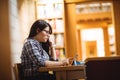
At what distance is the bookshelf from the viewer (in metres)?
5.04

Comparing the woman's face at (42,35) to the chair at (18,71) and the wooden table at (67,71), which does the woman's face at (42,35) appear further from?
the wooden table at (67,71)

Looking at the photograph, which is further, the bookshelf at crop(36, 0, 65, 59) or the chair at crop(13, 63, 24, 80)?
the bookshelf at crop(36, 0, 65, 59)

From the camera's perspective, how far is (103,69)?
184cm

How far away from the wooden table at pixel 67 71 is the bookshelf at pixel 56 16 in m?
2.69

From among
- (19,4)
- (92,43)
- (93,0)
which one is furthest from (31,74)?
(92,43)

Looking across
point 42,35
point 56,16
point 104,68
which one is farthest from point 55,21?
point 104,68

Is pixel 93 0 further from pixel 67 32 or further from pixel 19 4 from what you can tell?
pixel 19 4

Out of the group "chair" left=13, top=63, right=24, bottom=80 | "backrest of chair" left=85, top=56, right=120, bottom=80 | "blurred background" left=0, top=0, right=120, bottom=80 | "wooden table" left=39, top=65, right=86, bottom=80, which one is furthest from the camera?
"blurred background" left=0, top=0, right=120, bottom=80

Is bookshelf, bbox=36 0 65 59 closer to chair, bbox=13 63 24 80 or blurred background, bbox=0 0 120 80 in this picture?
blurred background, bbox=0 0 120 80

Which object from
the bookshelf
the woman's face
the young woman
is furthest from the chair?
the bookshelf

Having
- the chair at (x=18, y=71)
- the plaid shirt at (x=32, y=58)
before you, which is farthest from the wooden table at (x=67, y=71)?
A: the chair at (x=18, y=71)

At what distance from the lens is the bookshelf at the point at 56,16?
504cm

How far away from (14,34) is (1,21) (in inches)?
14.3

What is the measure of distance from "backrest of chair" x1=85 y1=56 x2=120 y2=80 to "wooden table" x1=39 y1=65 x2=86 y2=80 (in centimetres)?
37
